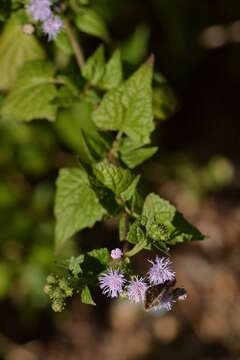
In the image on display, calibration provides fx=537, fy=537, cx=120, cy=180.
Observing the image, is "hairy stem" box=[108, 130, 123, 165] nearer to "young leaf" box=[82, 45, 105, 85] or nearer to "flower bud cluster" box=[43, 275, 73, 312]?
"young leaf" box=[82, 45, 105, 85]

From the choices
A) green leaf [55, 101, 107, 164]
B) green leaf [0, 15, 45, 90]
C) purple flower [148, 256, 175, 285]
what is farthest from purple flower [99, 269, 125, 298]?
green leaf [55, 101, 107, 164]

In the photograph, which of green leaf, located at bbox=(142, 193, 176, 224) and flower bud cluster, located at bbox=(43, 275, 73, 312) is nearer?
flower bud cluster, located at bbox=(43, 275, 73, 312)

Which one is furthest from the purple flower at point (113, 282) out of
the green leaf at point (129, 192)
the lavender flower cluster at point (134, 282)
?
the green leaf at point (129, 192)

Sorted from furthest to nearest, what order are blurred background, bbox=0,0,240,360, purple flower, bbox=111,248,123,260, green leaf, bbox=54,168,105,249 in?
blurred background, bbox=0,0,240,360 → green leaf, bbox=54,168,105,249 → purple flower, bbox=111,248,123,260

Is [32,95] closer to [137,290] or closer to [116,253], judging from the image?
[116,253]

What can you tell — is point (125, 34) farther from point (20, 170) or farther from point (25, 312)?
point (25, 312)

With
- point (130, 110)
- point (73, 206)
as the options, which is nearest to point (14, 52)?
point (130, 110)

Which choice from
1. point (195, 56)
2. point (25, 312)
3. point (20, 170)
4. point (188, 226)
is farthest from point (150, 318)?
point (188, 226)
